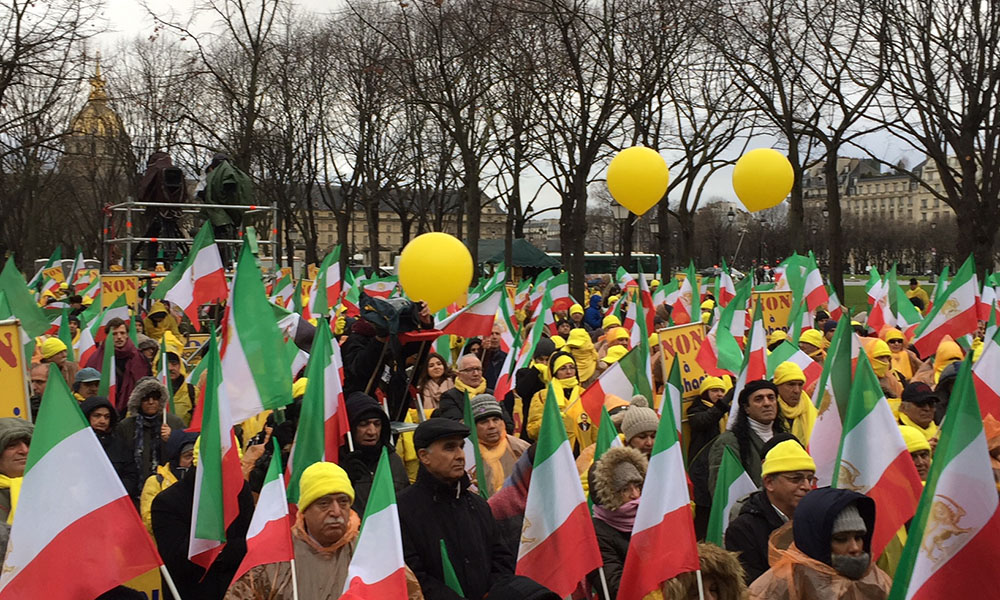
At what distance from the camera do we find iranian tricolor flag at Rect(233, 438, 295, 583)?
14.4 feet

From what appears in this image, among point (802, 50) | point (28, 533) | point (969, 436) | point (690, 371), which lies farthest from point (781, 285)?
point (28, 533)

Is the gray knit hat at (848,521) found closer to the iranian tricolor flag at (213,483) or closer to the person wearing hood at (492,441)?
the iranian tricolor flag at (213,483)

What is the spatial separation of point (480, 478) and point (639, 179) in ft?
24.9

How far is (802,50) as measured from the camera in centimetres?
2217

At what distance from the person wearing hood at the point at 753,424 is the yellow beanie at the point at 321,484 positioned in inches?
94.0

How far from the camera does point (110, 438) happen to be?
6875 mm

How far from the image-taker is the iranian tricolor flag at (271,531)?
14.4 ft

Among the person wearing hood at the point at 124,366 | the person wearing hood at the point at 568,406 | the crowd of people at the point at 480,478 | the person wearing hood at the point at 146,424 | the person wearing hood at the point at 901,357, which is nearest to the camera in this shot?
the crowd of people at the point at 480,478

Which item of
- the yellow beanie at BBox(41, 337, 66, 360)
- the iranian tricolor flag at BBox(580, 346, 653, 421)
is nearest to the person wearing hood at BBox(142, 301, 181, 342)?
the yellow beanie at BBox(41, 337, 66, 360)

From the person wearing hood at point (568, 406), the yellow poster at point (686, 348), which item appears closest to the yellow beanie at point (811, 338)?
the yellow poster at point (686, 348)

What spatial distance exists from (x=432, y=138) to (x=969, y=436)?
34.5 m

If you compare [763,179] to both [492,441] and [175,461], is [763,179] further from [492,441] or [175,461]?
[175,461]

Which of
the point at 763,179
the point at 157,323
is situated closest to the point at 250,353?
the point at 157,323

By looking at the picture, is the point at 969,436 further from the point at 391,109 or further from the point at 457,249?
the point at 391,109
